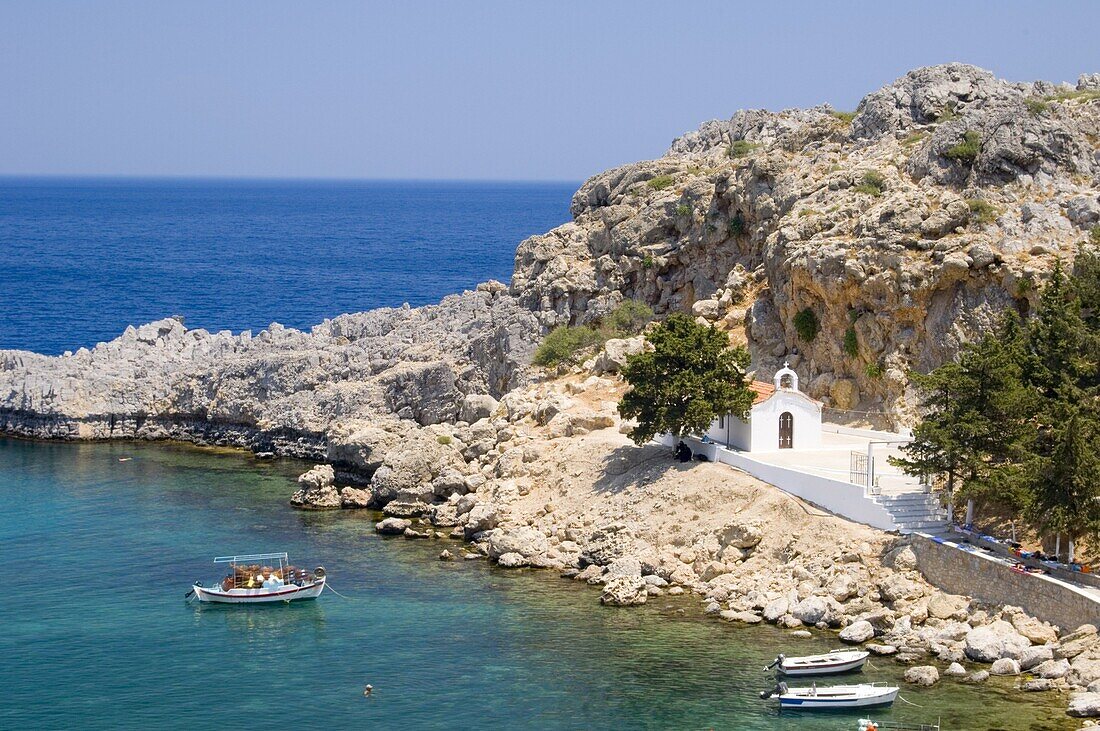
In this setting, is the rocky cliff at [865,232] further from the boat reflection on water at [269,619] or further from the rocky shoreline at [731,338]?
the boat reflection on water at [269,619]

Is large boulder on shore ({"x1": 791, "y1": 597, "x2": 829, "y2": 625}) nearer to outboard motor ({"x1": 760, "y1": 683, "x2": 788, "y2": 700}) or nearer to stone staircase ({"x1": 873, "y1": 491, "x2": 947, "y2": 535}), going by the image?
stone staircase ({"x1": 873, "y1": 491, "x2": 947, "y2": 535})

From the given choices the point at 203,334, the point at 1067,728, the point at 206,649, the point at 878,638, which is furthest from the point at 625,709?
the point at 203,334

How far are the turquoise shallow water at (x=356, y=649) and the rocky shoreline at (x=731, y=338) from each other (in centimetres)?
221

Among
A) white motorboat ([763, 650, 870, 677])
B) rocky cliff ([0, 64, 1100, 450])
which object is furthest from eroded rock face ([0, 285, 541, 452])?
white motorboat ([763, 650, 870, 677])

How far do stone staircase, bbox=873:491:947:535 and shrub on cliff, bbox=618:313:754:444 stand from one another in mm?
7822

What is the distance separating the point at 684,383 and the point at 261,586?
17612mm

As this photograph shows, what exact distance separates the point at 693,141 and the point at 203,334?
3426cm

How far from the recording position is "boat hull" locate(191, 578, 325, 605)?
47.4m

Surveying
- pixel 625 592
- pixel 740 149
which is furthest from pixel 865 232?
pixel 625 592

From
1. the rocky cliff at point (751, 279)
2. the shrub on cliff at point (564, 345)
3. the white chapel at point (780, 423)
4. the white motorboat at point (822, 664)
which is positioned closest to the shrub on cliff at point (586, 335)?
the shrub on cliff at point (564, 345)

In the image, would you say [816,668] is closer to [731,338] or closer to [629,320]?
[731,338]

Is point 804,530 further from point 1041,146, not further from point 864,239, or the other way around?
point 1041,146

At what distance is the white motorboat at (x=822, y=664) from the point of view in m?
38.5

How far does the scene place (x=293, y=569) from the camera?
4909 cm
